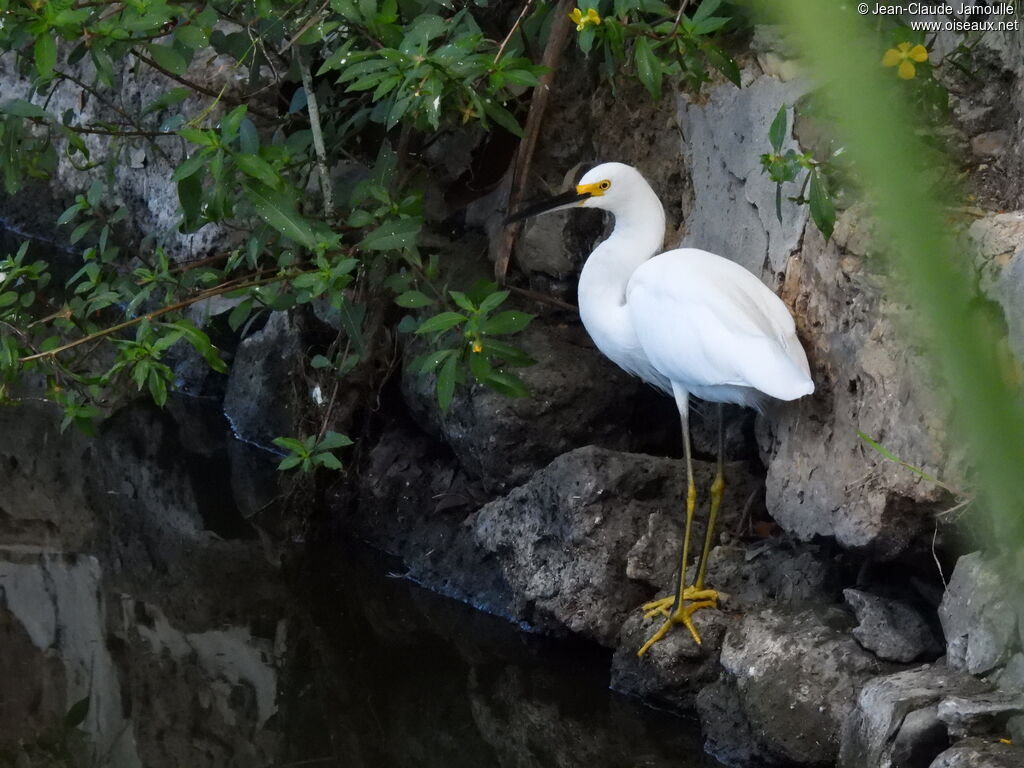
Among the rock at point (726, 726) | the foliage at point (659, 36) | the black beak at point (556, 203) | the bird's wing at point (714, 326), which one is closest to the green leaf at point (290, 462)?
the black beak at point (556, 203)

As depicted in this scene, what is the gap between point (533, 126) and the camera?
3.67 m

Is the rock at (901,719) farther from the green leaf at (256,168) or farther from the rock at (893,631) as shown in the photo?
the green leaf at (256,168)

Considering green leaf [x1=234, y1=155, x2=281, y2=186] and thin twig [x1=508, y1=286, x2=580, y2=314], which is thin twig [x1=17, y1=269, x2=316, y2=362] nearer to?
green leaf [x1=234, y1=155, x2=281, y2=186]

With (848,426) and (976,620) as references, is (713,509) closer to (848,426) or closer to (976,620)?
(848,426)

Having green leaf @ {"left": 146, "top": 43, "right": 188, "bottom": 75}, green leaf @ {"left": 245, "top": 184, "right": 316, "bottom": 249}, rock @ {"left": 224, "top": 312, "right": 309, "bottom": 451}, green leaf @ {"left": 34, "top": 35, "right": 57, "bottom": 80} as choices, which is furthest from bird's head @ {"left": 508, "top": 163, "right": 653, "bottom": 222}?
rock @ {"left": 224, "top": 312, "right": 309, "bottom": 451}

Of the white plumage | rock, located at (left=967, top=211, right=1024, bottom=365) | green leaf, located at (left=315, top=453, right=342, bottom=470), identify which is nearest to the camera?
rock, located at (left=967, top=211, right=1024, bottom=365)

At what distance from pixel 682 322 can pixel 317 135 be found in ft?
4.41

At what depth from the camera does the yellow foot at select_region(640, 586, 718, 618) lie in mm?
2918

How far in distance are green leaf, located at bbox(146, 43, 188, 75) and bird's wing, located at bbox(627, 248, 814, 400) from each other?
1.27 metres

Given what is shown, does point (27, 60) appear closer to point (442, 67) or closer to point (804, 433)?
point (442, 67)

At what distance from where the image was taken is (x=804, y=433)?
2.83m

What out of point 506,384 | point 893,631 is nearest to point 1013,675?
point 893,631

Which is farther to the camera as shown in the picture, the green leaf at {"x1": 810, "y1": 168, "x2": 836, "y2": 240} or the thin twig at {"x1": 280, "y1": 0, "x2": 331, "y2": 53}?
the thin twig at {"x1": 280, "y1": 0, "x2": 331, "y2": 53}

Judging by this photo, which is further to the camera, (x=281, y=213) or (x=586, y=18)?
(x=281, y=213)
